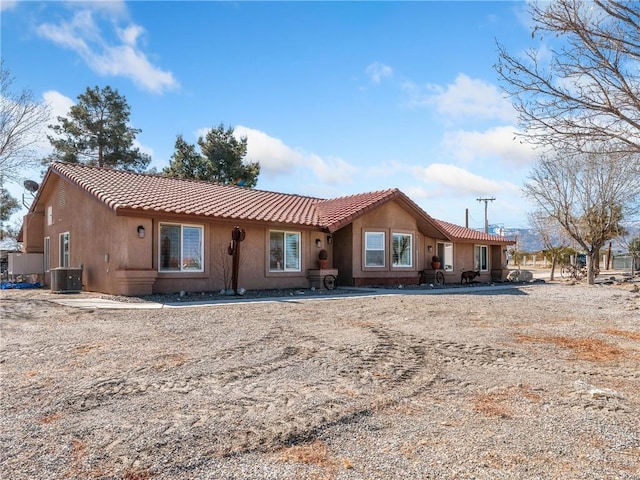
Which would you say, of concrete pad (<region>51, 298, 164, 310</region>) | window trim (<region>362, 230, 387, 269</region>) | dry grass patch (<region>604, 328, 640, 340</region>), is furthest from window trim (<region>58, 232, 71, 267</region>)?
dry grass patch (<region>604, 328, 640, 340</region>)

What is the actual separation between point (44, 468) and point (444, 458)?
249 cm

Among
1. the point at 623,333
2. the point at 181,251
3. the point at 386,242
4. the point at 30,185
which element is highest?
the point at 30,185

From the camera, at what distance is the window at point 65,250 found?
634 inches

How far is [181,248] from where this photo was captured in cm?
1355

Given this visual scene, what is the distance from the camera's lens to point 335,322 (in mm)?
8656

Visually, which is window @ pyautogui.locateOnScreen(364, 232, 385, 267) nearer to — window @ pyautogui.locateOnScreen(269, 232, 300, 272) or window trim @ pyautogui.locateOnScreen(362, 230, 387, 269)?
window trim @ pyautogui.locateOnScreen(362, 230, 387, 269)

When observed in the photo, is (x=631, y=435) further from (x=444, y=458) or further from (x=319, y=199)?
(x=319, y=199)

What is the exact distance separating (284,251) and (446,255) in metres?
9.92

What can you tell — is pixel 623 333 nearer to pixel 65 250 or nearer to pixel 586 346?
pixel 586 346

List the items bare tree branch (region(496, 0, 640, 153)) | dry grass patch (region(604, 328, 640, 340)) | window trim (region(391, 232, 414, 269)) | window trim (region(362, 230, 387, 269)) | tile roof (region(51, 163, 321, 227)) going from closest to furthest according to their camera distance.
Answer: bare tree branch (region(496, 0, 640, 153))
dry grass patch (region(604, 328, 640, 340))
tile roof (region(51, 163, 321, 227))
window trim (region(362, 230, 387, 269))
window trim (region(391, 232, 414, 269))

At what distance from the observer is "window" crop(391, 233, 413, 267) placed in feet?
61.4

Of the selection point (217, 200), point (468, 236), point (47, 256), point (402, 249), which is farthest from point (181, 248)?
point (468, 236)

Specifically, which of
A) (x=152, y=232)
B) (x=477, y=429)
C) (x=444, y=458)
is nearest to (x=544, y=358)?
(x=477, y=429)

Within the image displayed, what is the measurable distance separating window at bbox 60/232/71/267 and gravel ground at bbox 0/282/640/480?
30.0 feet
